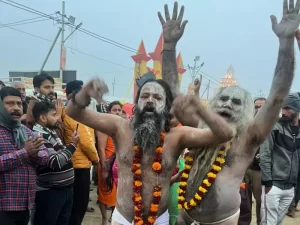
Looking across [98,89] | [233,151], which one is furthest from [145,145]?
[233,151]

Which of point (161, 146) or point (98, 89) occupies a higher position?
point (98, 89)

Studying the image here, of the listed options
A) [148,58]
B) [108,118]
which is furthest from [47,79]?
[148,58]

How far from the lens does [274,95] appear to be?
8.52 feet

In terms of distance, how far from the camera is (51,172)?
348 centimetres

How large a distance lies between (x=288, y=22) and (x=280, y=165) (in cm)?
221

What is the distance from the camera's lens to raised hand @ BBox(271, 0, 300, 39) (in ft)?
8.36

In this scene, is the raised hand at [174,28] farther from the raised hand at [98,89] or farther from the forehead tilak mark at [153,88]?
the raised hand at [98,89]

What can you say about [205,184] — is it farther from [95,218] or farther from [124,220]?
[95,218]

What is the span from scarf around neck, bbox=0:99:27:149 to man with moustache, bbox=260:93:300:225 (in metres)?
2.75

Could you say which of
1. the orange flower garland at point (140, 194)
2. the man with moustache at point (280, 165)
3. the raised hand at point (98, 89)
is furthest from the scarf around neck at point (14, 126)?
the man with moustache at point (280, 165)

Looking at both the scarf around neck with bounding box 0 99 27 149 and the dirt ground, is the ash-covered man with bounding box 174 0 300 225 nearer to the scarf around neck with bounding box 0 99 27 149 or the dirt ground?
the scarf around neck with bounding box 0 99 27 149

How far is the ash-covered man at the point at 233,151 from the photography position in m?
2.59

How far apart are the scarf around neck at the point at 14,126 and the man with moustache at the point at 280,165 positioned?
275cm

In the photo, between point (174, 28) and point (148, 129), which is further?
point (174, 28)
